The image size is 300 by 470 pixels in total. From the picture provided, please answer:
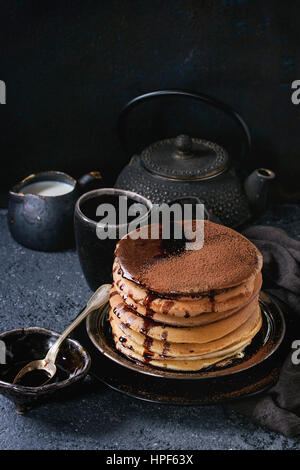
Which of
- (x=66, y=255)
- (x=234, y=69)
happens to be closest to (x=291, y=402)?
(x=66, y=255)

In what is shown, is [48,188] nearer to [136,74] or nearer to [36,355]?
[136,74]

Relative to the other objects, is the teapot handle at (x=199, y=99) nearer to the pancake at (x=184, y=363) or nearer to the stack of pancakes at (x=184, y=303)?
the stack of pancakes at (x=184, y=303)

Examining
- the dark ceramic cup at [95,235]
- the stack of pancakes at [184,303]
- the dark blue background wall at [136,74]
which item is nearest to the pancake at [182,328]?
the stack of pancakes at [184,303]

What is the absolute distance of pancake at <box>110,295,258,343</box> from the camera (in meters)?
1.04

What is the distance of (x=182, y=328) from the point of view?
1037mm

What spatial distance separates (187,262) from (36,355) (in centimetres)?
34

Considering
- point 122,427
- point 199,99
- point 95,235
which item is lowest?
point 122,427

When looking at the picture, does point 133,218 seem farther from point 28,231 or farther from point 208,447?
point 208,447

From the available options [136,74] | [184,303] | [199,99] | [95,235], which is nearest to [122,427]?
[184,303]

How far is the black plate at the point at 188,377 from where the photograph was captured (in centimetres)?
102

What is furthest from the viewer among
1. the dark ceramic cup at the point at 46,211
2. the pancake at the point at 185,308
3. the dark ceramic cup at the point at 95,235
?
the dark ceramic cup at the point at 46,211

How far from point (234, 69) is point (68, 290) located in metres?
0.77
